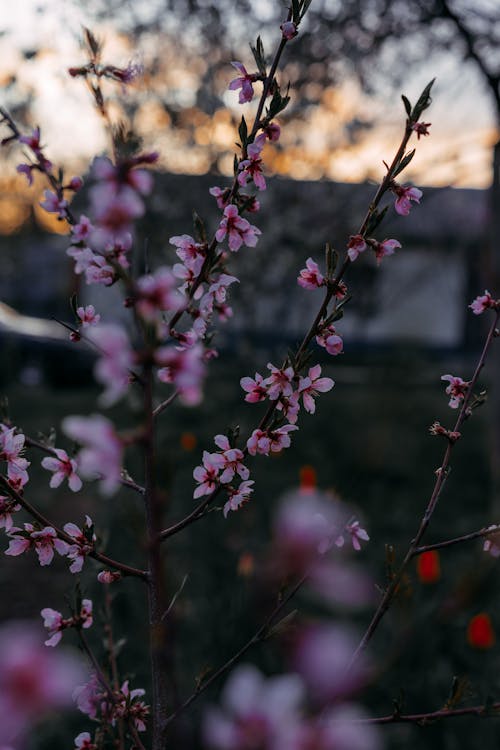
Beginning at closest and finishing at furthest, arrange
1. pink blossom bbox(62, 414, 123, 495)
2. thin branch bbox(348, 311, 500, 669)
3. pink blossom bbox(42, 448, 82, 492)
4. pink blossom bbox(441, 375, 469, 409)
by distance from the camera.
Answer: pink blossom bbox(62, 414, 123, 495), thin branch bbox(348, 311, 500, 669), pink blossom bbox(42, 448, 82, 492), pink blossom bbox(441, 375, 469, 409)

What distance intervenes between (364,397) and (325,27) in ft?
23.2

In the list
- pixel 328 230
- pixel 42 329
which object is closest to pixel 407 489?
pixel 328 230

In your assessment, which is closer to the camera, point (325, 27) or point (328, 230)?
point (325, 27)

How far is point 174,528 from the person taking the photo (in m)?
1.35

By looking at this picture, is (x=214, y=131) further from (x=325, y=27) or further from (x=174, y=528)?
(x=174, y=528)

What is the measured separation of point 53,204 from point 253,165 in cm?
41

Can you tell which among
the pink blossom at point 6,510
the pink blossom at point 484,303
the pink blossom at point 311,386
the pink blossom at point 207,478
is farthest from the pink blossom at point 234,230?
the pink blossom at point 6,510

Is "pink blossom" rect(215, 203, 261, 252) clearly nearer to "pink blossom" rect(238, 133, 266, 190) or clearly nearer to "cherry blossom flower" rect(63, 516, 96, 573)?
"pink blossom" rect(238, 133, 266, 190)

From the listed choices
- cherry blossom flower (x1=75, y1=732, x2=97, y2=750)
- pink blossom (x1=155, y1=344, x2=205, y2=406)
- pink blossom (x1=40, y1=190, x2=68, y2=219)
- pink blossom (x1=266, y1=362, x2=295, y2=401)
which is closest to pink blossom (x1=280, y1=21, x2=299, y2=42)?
pink blossom (x1=40, y1=190, x2=68, y2=219)

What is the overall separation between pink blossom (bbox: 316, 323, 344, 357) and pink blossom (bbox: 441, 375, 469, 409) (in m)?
0.30

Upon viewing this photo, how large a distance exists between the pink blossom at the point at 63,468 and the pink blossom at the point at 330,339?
533mm

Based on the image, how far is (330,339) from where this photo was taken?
1.43 meters

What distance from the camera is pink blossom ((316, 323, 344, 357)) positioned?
1428mm

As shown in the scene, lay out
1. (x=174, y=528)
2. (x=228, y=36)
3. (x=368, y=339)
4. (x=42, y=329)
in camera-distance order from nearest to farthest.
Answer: (x=174, y=528) < (x=228, y=36) < (x=42, y=329) < (x=368, y=339)
